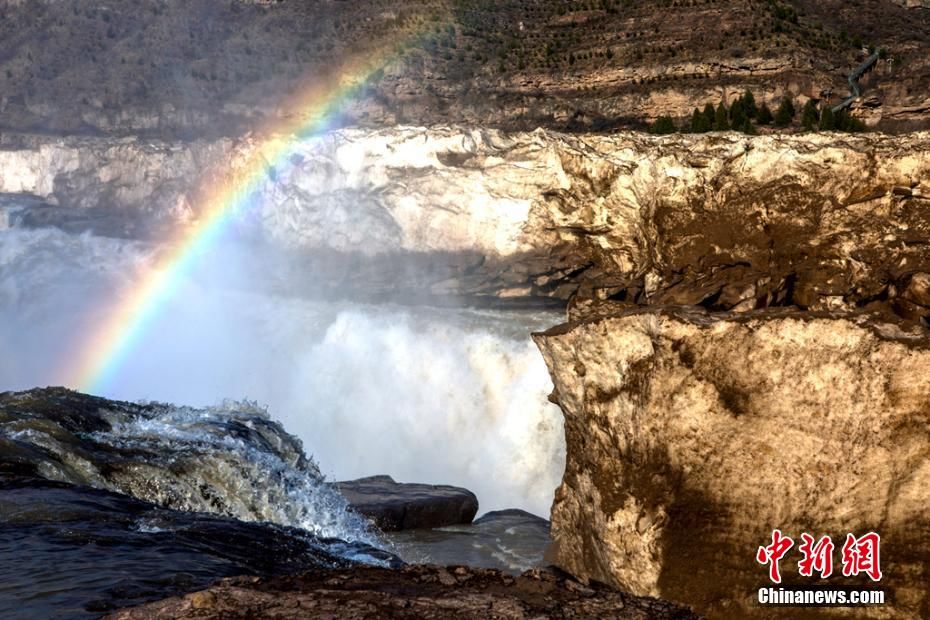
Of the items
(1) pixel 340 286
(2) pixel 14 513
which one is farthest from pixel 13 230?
(2) pixel 14 513

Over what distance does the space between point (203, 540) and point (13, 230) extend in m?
48.5

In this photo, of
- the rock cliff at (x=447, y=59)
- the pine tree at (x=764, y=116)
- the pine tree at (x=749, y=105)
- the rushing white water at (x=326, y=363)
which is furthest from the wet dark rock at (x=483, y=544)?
the rock cliff at (x=447, y=59)

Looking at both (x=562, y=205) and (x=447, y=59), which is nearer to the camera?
(x=562, y=205)

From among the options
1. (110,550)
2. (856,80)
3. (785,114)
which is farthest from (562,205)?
(110,550)

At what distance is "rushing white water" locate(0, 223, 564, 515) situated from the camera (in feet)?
100

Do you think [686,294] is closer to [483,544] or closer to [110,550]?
[483,544]

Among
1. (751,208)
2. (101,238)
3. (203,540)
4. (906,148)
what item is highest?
(101,238)

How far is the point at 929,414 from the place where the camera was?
32.8 feet

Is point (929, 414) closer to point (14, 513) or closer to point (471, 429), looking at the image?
point (14, 513)

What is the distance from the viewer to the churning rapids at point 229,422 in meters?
8.27

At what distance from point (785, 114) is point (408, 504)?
109ft

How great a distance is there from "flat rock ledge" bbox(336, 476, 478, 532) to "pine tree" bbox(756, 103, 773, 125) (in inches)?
1238

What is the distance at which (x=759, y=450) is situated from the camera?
405 inches

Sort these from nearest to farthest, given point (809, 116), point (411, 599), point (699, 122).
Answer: point (411, 599), point (809, 116), point (699, 122)
